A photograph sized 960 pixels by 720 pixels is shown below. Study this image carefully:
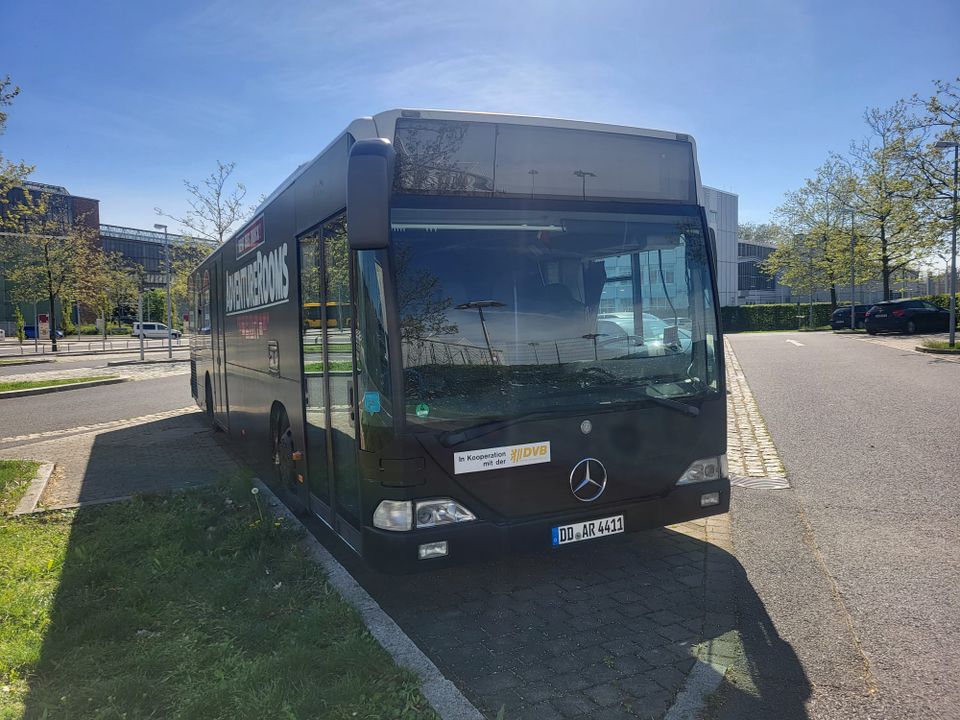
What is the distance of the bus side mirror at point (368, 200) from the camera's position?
150 inches

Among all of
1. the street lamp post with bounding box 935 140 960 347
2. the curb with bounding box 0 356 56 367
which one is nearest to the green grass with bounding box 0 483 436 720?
the street lamp post with bounding box 935 140 960 347

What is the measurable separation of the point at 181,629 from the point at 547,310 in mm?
2830

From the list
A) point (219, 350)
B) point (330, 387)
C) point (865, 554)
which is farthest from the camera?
point (219, 350)

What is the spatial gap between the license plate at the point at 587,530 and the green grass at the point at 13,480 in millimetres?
5418

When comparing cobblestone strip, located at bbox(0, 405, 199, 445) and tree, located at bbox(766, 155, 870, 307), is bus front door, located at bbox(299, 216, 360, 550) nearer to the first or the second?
cobblestone strip, located at bbox(0, 405, 199, 445)

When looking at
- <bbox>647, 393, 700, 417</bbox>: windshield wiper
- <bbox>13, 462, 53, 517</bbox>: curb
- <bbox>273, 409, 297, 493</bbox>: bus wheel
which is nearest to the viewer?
<bbox>647, 393, 700, 417</bbox>: windshield wiper

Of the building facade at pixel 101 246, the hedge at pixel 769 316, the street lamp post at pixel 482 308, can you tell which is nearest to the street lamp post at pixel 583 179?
the street lamp post at pixel 482 308

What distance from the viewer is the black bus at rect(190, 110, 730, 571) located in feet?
13.4

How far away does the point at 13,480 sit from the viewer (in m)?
7.98

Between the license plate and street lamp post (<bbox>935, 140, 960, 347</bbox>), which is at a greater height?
street lamp post (<bbox>935, 140, 960, 347</bbox>)

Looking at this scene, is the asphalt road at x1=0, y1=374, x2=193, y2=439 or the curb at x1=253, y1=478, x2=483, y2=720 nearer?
the curb at x1=253, y1=478, x2=483, y2=720

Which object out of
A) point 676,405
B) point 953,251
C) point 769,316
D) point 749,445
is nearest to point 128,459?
point 676,405

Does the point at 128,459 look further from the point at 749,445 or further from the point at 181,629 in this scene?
the point at 749,445

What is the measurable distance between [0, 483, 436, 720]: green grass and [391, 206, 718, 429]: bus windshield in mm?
1365
